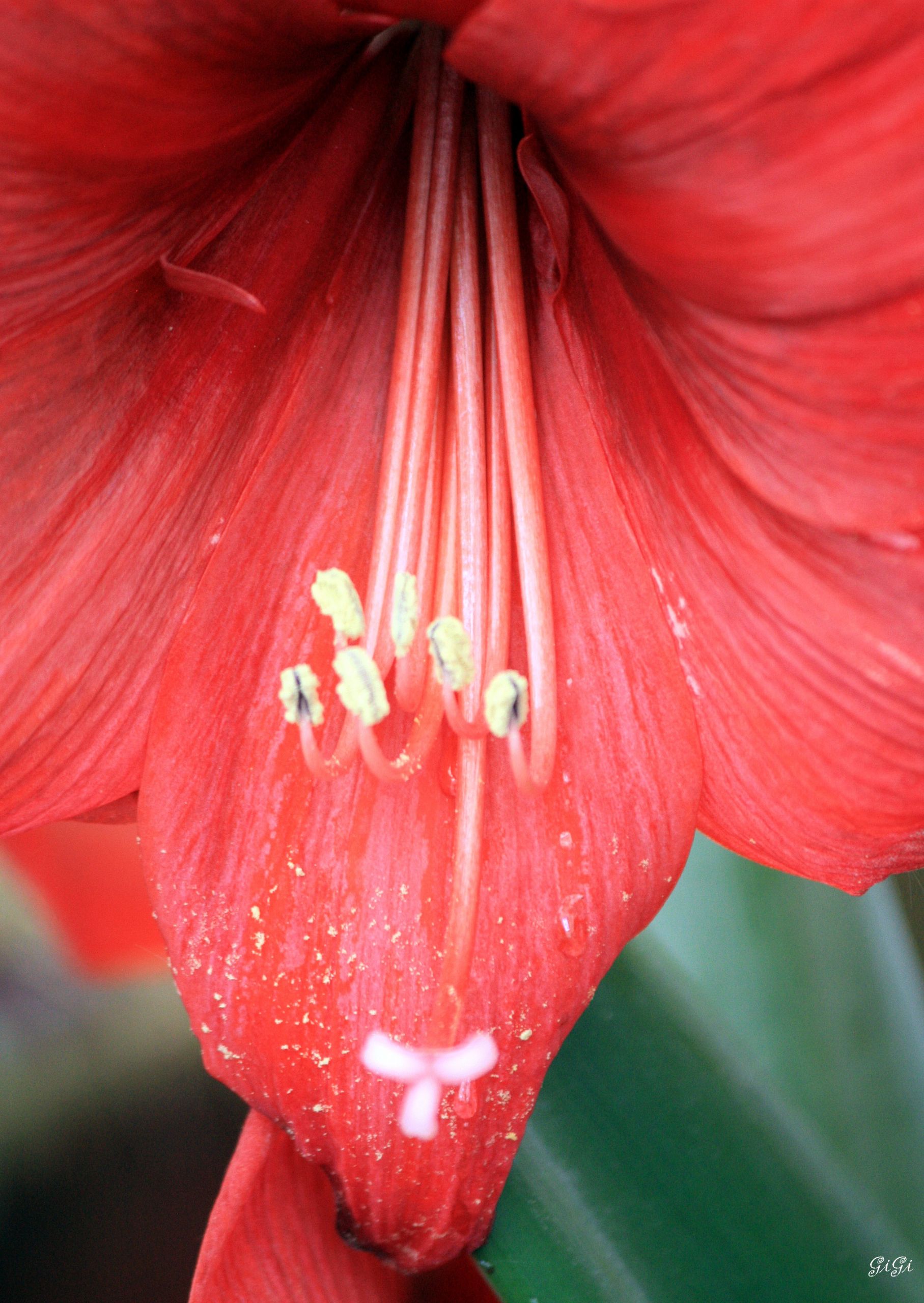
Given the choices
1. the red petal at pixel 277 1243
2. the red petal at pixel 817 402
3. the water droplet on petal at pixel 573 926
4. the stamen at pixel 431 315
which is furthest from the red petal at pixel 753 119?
the red petal at pixel 277 1243

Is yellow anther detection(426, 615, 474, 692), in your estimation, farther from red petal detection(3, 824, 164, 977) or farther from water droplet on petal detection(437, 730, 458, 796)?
red petal detection(3, 824, 164, 977)

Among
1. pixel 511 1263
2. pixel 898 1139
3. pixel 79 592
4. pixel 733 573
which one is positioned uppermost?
pixel 79 592

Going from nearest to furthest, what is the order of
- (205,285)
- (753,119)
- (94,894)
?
1. (753,119)
2. (205,285)
3. (94,894)

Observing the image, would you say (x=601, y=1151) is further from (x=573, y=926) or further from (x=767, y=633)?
(x=767, y=633)

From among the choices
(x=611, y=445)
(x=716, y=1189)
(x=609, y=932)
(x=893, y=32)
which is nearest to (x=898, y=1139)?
(x=716, y=1189)

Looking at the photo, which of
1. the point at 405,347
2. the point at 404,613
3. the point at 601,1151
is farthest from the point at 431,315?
the point at 601,1151

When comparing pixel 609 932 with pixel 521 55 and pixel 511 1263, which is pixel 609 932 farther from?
pixel 521 55
